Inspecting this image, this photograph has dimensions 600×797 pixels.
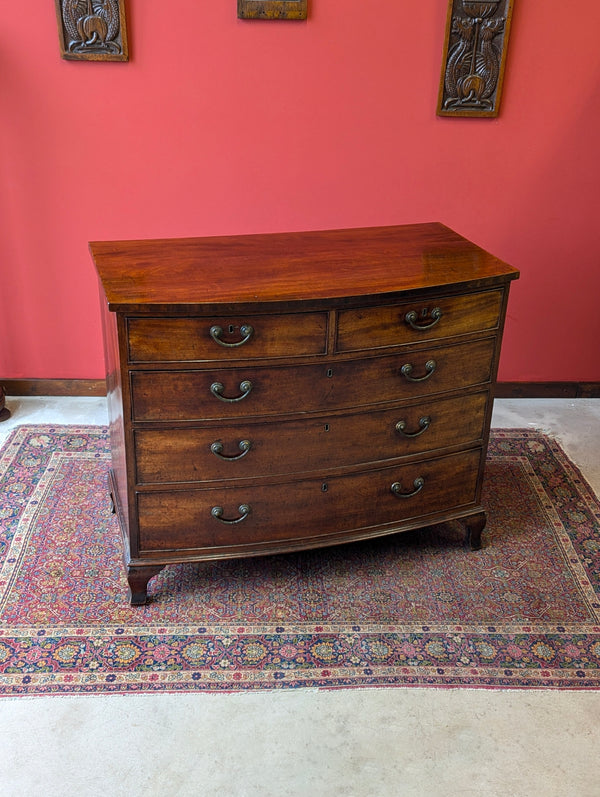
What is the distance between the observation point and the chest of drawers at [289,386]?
7.09 feet

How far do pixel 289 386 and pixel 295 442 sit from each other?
0.17 m

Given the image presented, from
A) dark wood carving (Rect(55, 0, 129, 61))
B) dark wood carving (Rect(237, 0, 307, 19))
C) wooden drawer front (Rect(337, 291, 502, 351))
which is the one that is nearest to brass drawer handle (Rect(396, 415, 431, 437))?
wooden drawer front (Rect(337, 291, 502, 351))

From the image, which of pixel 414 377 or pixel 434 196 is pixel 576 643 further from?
pixel 434 196

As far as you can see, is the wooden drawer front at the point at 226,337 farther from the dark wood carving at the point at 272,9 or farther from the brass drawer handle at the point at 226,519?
the dark wood carving at the point at 272,9

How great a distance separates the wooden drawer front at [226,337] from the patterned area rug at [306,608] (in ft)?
2.47

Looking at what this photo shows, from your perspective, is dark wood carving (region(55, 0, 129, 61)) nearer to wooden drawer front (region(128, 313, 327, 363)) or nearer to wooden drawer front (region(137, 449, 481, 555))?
wooden drawer front (region(128, 313, 327, 363))

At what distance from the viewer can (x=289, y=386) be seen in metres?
2.26

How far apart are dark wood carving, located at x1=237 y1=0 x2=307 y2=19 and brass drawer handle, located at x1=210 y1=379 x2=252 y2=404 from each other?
1542 millimetres

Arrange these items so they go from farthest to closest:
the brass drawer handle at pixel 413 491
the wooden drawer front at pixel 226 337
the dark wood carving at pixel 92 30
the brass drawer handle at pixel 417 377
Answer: the dark wood carving at pixel 92 30
the brass drawer handle at pixel 413 491
the brass drawer handle at pixel 417 377
the wooden drawer front at pixel 226 337

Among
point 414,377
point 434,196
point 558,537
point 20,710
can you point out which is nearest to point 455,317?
point 414,377

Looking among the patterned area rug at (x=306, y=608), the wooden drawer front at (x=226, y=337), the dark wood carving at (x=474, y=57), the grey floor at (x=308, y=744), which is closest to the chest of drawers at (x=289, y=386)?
the wooden drawer front at (x=226, y=337)

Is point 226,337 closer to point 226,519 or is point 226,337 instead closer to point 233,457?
point 233,457

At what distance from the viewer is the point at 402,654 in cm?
229

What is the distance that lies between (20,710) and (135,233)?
74.1 inches
